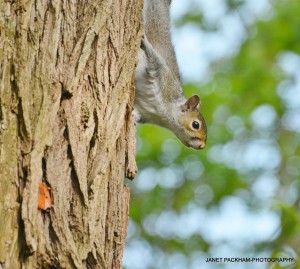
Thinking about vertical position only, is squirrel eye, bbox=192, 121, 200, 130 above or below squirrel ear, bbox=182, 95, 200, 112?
below

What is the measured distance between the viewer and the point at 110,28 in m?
2.55

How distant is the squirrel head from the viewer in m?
4.65

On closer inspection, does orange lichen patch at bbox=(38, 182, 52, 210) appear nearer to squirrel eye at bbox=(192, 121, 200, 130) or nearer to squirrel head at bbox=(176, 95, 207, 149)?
squirrel head at bbox=(176, 95, 207, 149)

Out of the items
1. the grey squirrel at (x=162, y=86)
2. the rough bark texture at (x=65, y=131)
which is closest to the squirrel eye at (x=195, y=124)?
the grey squirrel at (x=162, y=86)

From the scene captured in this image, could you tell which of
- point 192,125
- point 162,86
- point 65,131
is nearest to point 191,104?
point 192,125

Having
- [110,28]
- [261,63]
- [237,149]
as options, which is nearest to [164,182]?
[237,149]

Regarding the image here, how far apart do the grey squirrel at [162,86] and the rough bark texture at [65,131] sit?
122 cm

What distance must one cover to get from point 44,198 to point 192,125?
2.62m

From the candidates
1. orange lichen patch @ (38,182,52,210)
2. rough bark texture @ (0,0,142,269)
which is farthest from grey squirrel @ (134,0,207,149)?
orange lichen patch @ (38,182,52,210)

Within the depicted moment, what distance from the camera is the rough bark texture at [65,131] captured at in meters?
2.11

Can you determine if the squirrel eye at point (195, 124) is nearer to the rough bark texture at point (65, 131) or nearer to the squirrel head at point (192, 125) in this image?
the squirrel head at point (192, 125)

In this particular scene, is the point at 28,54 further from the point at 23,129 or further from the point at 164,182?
the point at 164,182

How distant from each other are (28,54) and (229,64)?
8.64 m

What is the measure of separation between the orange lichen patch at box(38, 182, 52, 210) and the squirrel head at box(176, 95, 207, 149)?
2493 millimetres
